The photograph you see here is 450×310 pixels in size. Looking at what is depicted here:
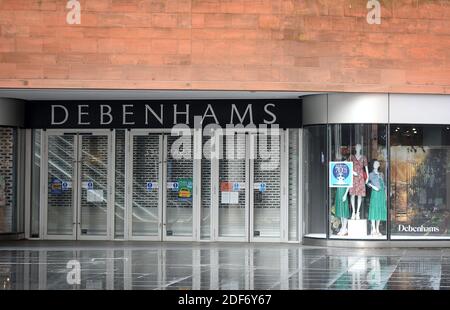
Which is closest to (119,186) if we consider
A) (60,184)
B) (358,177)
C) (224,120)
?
(60,184)

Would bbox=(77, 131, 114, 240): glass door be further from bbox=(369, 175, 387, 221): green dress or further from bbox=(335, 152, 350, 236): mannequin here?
bbox=(369, 175, 387, 221): green dress

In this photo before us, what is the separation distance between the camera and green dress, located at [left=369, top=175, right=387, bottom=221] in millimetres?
19062

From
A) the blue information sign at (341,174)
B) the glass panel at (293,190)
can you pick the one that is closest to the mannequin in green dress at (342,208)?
the blue information sign at (341,174)

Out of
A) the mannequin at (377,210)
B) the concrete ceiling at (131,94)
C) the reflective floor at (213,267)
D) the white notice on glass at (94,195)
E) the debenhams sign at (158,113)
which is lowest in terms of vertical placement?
the reflective floor at (213,267)

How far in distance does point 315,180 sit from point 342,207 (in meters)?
0.89

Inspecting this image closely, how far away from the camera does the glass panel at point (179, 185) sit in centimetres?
2083

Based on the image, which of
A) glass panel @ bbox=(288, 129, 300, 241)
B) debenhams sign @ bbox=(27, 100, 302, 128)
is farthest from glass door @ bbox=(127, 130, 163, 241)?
glass panel @ bbox=(288, 129, 300, 241)

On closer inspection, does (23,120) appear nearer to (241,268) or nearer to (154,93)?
(154,93)

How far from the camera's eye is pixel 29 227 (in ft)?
68.9

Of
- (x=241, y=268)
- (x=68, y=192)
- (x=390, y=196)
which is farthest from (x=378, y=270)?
(x=68, y=192)

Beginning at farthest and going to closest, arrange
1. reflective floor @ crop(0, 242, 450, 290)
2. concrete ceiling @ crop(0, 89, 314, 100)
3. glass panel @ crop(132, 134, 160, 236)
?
glass panel @ crop(132, 134, 160, 236), concrete ceiling @ crop(0, 89, 314, 100), reflective floor @ crop(0, 242, 450, 290)

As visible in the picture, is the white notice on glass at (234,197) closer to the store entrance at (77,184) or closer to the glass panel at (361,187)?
the glass panel at (361,187)

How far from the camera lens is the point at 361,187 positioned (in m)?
19.2

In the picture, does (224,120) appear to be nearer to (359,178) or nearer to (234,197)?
(234,197)
